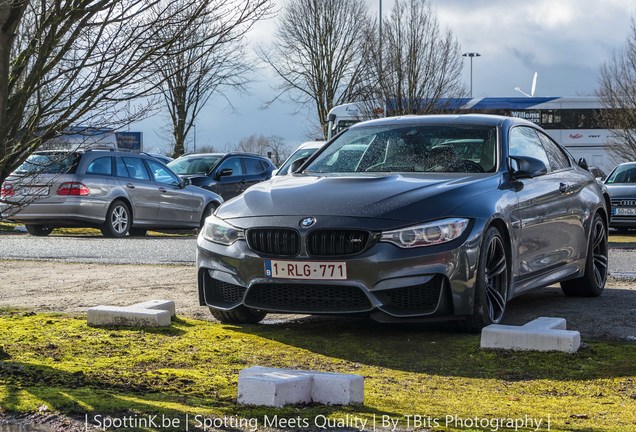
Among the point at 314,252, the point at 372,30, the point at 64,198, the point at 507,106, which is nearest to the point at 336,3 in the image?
the point at 372,30

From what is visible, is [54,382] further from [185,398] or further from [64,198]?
[64,198]

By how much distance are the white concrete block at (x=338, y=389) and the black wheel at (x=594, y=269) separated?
16.9 ft

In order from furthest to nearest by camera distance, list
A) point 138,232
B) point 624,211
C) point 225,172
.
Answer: point 225,172 < point 624,211 < point 138,232

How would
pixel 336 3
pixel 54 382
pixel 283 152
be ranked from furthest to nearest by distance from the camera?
1. pixel 283 152
2. pixel 336 3
3. pixel 54 382

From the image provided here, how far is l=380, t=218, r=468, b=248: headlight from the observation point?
7113mm

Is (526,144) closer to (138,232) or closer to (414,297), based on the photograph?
(414,297)

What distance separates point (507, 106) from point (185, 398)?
1627 inches

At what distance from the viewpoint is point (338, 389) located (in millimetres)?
5000

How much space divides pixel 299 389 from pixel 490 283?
2.99m

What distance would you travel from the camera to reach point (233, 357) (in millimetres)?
6652

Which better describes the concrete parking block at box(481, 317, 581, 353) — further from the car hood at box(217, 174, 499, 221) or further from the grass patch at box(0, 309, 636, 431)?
the car hood at box(217, 174, 499, 221)

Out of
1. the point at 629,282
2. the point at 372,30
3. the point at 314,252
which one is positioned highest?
the point at 372,30

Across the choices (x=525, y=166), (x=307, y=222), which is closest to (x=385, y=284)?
(x=307, y=222)

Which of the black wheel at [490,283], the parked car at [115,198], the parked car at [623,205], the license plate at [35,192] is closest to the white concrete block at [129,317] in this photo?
the license plate at [35,192]
